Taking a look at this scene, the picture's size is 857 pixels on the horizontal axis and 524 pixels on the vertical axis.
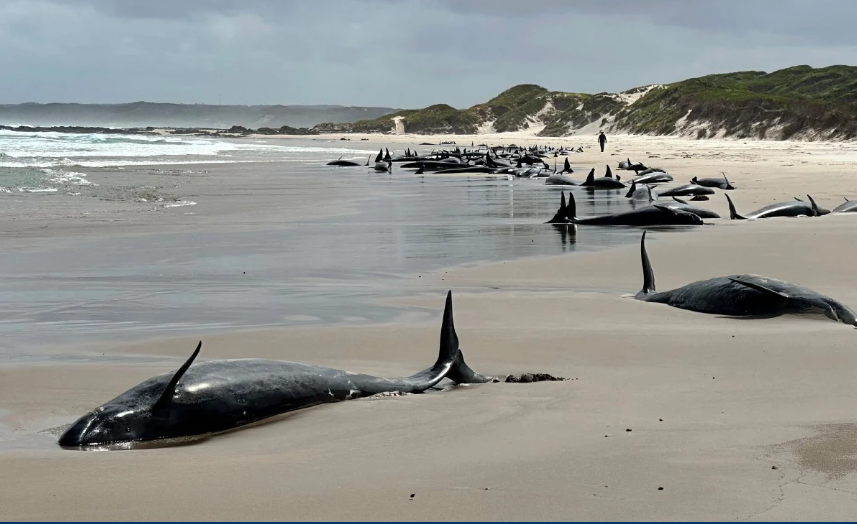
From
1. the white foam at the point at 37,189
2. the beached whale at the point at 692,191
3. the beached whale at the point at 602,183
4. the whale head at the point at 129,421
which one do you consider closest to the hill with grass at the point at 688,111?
the beached whale at the point at 602,183

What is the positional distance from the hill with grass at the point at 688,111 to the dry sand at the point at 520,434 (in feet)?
143

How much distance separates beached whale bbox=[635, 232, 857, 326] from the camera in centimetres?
649

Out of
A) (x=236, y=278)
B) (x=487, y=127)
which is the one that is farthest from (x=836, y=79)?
(x=236, y=278)

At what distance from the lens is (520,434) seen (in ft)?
13.2

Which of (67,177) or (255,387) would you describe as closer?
(255,387)

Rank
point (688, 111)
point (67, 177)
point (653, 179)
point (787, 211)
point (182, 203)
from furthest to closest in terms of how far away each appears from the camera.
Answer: point (688, 111)
point (67, 177)
point (653, 179)
point (182, 203)
point (787, 211)

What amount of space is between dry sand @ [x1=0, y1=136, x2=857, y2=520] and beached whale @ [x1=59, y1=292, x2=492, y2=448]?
0.14 meters

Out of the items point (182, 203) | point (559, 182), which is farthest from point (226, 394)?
point (559, 182)

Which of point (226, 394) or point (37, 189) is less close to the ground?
point (226, 394)

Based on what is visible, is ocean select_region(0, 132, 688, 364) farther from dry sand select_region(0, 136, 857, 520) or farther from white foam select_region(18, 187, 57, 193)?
dry sand select_region(0, 136, 857, 520)

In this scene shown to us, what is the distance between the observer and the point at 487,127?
4948 inches

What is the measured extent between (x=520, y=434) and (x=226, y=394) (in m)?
1.43

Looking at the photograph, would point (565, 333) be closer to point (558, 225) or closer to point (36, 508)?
point (36, 508)

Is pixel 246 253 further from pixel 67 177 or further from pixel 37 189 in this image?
pixel 67 177
